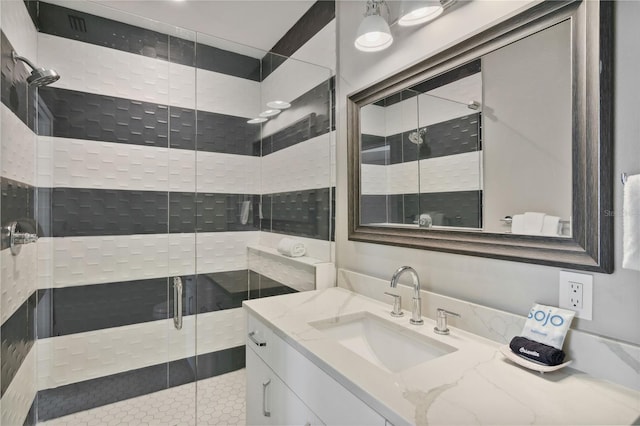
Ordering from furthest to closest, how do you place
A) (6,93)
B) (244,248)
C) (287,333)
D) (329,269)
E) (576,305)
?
(244,248) → (329,269) → (6,93) → (287,333) → (576,305)

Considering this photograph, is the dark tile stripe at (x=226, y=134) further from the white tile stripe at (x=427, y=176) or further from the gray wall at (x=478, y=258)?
the white tile stripe at (x=427, y=176)

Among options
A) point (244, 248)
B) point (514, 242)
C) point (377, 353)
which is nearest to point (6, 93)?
point (244, 248)

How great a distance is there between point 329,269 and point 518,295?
103 cm

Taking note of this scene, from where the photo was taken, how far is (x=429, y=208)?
132 centimetres

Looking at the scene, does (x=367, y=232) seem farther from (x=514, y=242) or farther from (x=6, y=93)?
(x=6, y=93)

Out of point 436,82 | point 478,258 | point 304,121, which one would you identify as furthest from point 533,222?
point 304,121

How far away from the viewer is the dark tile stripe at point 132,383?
A: 5.37 ft

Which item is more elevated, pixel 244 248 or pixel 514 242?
pixel 514 242

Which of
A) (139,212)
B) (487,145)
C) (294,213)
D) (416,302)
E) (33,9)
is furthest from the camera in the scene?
(294,213)

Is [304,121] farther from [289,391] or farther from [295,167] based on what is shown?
[289,391]

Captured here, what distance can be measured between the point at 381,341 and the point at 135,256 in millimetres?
1454

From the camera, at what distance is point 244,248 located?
1.99 meters

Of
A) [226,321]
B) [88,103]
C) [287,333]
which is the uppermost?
[88,103]

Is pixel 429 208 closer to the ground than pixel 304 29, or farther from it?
closer to the ground
